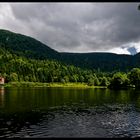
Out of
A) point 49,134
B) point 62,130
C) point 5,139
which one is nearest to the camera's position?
point 5,139

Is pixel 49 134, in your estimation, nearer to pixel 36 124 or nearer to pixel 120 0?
pixel 36 124

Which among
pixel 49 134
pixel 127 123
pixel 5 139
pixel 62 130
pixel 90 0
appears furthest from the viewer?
pixel 127 123

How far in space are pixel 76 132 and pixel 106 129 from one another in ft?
22.9

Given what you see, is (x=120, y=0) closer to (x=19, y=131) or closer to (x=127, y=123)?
(x=19, y=131)

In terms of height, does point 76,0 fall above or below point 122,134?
above

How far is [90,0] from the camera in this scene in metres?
12.6

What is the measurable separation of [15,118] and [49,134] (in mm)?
17443

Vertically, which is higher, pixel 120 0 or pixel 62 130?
pixel 120 0

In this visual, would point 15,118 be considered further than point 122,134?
Yes

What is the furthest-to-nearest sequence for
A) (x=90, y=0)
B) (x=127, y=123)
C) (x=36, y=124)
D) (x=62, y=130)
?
(x=127, y=123) → (x=36, y=124) → (x=62, y=130) → (x=90, y=0)

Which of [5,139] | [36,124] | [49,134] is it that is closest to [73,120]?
[36,124]

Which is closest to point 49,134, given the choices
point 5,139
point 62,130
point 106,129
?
point 62,130

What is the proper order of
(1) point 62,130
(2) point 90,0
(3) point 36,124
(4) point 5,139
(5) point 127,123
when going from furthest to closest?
(5) point 127,123, (3) point 36,124, (1) point 62,130, (4) point 5,139, (2) point 90,0

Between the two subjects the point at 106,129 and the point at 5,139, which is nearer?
the point at 5,139
